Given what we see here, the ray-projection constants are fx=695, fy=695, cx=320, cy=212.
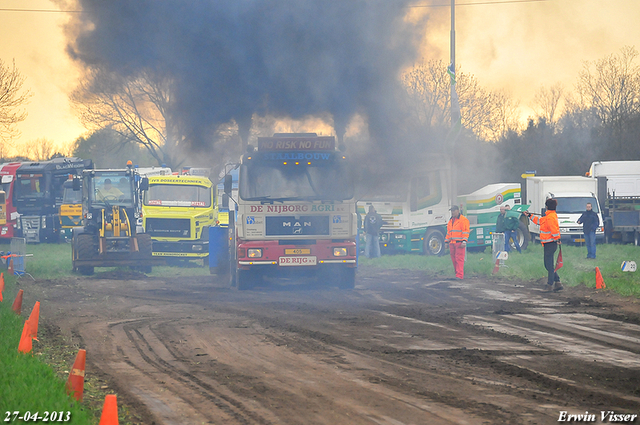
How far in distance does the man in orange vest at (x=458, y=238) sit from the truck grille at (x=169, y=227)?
8.92 meters

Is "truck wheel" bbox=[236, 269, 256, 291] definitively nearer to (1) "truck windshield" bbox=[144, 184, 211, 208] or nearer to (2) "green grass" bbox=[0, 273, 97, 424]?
(2) "green grass" bbox=[0, 273, 97, 424]

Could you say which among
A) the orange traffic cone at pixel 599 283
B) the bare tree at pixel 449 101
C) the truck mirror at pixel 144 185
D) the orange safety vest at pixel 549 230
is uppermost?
the bare tree at pixel 449 101

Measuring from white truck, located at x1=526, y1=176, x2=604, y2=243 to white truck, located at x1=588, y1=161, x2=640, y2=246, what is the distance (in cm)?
80

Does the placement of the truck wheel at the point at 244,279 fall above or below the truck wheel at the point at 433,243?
below

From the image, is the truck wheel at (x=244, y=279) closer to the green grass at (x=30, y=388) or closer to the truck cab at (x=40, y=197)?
the green grass at (x=30, y=388)

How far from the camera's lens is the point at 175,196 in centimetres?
2238

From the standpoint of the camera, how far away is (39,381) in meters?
6.30

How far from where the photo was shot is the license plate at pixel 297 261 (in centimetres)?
1401

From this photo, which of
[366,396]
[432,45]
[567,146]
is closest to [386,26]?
[432,45]

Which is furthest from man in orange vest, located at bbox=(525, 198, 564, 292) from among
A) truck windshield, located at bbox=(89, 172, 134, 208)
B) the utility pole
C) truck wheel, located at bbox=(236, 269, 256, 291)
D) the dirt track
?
truck windshield, located at bbox=(89, 172, 134, 208)

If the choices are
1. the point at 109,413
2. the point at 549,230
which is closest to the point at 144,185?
the point at 549,230

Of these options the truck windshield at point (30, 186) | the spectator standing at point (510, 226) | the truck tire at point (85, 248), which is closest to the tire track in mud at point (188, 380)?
the truck tire at point (85, 248)

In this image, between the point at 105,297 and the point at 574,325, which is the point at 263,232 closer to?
the point at 105,297

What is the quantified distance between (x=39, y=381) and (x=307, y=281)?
34.3 feet
